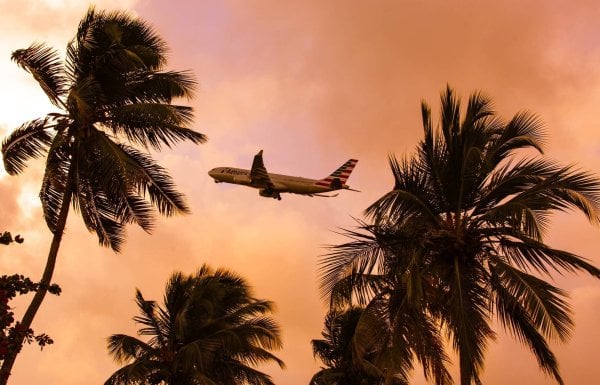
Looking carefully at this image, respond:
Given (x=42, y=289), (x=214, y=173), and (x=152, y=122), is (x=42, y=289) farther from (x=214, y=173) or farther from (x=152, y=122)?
(x=214, y=173)

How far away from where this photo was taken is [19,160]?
58.3 ft

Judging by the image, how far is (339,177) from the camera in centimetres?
5216

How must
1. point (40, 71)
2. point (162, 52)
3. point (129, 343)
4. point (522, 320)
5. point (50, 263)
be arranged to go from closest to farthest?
1. point (522, 320)
2. point (50, 263)
3. point (40, 71)
4. point (162, 52)
5. point (129, 343)

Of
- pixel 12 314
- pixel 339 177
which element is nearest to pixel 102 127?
pixel 12 314

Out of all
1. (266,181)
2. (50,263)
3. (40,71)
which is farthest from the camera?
(266,181)

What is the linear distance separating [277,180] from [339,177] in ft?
16.5

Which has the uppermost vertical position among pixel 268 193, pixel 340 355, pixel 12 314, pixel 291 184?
pixel 291 184

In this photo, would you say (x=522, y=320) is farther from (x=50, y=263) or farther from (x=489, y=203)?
(x=50, y=263)

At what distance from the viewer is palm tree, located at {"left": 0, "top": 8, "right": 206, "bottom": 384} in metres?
17.1

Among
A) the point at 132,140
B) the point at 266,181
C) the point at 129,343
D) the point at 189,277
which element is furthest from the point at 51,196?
the point at 266,181

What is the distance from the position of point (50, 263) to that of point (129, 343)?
29.3 feet

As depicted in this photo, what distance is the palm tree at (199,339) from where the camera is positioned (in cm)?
2306

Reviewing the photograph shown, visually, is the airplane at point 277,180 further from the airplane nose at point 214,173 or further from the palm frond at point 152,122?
the palm frond at point 152,122

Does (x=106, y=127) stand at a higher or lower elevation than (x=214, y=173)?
lower
